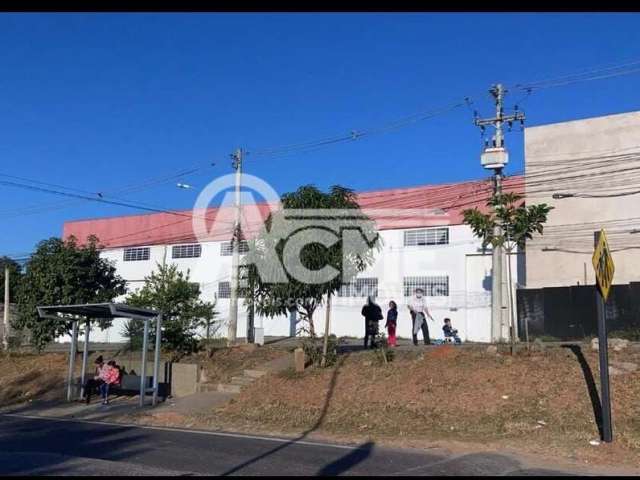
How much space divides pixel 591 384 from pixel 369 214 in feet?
64.5

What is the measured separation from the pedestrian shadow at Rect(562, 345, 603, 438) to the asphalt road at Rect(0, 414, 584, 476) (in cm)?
260

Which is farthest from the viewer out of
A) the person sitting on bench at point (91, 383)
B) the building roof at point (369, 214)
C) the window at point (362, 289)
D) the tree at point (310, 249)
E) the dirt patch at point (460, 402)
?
the window at point (362, 289)

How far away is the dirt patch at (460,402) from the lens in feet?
39.1

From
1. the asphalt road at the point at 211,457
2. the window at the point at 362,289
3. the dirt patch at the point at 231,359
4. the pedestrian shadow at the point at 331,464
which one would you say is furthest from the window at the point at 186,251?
the asphalt road at the point at 211,457

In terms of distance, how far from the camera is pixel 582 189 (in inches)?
1239

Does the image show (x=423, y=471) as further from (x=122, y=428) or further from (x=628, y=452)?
(x=122, y=428)

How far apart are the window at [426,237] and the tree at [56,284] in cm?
1539

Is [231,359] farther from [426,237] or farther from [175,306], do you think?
[426,237]

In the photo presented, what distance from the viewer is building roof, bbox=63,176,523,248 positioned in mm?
33897

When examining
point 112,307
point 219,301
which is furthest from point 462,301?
point 112,307

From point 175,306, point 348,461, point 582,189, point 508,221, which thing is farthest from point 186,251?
point 348,461

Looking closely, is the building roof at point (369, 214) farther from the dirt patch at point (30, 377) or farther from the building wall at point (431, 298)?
the dirt patch at point (30, 377)

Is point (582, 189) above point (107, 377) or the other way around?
above
